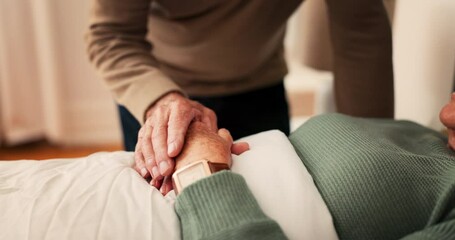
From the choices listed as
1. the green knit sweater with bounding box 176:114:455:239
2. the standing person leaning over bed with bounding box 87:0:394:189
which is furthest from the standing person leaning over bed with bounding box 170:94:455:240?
the standing person leaning over bed with bounding box 87:0:394:189

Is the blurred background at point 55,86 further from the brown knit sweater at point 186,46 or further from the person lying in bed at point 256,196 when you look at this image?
the person lying in bed at point 256,196

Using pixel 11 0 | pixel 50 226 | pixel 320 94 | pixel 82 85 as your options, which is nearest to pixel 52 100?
pixel 82 85

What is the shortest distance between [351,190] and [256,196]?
119 mm

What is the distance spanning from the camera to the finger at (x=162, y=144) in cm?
70

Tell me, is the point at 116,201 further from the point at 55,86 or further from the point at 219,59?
the point at 55,86

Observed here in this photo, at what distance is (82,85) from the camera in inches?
91.0

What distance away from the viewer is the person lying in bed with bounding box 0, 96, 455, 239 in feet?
1.86

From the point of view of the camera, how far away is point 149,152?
755 millimetres

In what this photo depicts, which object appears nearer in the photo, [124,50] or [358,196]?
[358,196]

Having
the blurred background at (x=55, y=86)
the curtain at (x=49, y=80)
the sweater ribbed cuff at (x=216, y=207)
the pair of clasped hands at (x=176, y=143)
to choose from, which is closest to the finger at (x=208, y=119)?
the pair of clasped hands at (x=176, y=143)

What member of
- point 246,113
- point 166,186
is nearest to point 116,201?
point 166,186

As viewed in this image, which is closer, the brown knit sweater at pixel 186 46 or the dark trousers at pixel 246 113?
the brown knit sweater at pixel 186 46

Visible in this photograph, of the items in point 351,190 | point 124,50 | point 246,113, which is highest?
point 124,50

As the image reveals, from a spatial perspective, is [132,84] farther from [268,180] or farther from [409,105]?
[409,105]
